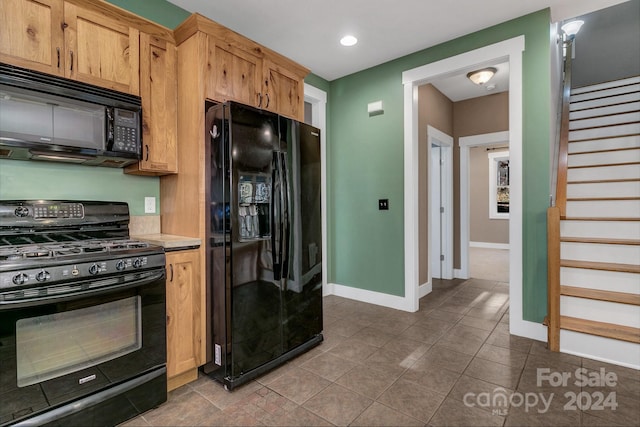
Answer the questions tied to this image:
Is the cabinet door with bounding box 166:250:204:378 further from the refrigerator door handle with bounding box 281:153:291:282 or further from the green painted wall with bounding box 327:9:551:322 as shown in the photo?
the green painted wall with bounding box 327:9:551:322

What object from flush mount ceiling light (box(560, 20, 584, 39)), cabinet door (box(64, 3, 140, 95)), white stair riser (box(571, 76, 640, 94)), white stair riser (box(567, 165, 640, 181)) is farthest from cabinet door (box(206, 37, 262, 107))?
white stair riser (box(571, 76, 640, 94))

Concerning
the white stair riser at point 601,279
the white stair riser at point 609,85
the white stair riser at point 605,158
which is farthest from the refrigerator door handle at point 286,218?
the white stair riser at point 609,85

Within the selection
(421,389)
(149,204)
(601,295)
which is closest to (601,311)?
(601,295)

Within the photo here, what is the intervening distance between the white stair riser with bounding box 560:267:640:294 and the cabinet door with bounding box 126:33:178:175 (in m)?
3.40

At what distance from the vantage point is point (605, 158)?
3559 mm

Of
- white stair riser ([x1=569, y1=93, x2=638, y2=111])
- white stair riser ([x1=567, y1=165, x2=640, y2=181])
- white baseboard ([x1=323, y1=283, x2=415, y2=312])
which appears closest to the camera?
white stair riser ([x1=567, y1=165, x2=640, y2=181])

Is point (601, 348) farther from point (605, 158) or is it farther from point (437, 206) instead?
point (437, 206)

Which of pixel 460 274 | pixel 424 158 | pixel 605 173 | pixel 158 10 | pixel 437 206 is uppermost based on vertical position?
pixel 158 10

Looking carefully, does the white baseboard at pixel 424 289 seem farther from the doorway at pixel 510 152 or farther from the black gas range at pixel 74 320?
the black gas range at pixel 74 320

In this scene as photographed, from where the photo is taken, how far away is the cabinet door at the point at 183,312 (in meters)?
1.93

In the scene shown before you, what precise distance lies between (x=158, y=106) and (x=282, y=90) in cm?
104

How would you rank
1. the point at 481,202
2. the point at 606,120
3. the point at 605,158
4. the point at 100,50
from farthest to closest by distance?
the point at 481,202
the point at 606,120
the point at 605,158
the point at 100,50

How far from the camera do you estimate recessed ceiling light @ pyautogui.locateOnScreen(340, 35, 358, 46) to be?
300 cm

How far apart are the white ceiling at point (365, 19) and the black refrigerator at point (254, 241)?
1.00 metres
